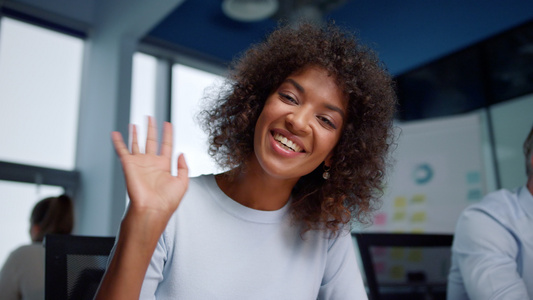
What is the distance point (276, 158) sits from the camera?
117cm

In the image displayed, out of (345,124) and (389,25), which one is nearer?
(345,124)

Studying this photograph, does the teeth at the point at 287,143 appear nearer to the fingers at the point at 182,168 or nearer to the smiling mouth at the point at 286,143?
the smiling mouth at the point at 286,143

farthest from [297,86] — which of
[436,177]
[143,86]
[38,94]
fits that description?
[143,86]

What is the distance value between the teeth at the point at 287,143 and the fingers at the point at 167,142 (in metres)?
0.33

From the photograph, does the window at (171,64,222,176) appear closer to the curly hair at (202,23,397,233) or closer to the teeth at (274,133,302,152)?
the curly hair at (202,23,397,233)

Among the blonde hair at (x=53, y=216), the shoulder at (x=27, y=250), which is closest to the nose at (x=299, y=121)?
the shoulder at (x=27, y=250)

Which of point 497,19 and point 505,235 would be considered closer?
point 505,235

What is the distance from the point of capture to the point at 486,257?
4.65 feet

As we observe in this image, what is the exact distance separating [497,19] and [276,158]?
3.30 meters

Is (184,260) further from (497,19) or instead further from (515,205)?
(497,19)

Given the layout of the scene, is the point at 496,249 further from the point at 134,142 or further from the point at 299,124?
the point at 134,142

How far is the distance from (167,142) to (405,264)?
107 centimetres

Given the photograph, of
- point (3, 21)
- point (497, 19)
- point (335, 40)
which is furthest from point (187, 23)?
point (335, 40)

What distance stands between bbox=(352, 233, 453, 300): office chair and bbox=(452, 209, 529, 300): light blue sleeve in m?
0.11
